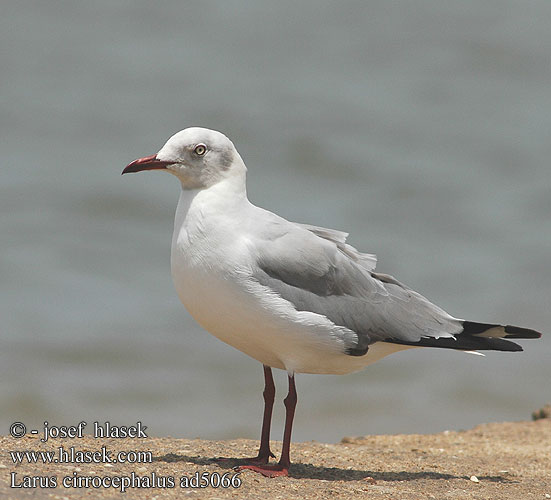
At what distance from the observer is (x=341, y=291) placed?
5188 mm

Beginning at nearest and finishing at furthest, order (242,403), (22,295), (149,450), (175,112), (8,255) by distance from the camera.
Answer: (149,450), (242,403), (22,295), (8,255), (175,112)

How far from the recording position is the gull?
4812mm

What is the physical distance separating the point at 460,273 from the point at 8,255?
5910 millimetres

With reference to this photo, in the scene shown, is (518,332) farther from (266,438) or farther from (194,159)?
(194,159)

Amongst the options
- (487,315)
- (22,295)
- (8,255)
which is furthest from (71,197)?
(487,315)

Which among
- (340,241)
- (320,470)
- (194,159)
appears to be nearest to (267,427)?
(320,470)

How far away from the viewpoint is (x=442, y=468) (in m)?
5.73

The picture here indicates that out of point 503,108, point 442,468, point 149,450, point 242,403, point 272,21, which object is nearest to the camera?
point 149,450

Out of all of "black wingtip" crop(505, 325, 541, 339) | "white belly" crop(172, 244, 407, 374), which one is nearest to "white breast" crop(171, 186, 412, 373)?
"white belly" crop(172, 244, 407, 374)

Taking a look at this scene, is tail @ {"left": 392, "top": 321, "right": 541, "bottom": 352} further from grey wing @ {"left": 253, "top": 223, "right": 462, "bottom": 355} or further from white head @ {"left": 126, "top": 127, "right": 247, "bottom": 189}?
white head @ {"left": 126, "top": 127, "right": 247, "bottom": 189}

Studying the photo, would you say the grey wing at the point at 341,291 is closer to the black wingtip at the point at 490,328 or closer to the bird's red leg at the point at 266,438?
the black wingtip at the point at 490,328

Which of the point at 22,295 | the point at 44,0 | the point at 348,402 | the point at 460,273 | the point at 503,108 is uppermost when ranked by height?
the point at 44,0

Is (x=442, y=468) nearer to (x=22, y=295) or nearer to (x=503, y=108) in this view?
(x=22, y=295)

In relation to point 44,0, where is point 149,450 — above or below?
below
